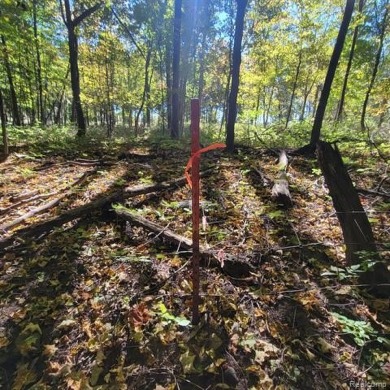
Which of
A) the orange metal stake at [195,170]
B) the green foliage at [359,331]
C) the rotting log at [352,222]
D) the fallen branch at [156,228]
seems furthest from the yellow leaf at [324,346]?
the fallen branch at [156,228]

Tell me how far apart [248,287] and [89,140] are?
9.89m

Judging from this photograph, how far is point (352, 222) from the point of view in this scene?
2.76 m

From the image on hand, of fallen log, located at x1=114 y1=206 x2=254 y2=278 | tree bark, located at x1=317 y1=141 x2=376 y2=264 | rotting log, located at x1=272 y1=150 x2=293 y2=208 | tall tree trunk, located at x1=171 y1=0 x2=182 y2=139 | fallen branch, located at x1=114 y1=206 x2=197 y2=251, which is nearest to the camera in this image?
tree bark, located at x1=317 y1=141 x2=376 y2=264

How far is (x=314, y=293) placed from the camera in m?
2.61

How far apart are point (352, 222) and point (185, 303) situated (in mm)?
1943

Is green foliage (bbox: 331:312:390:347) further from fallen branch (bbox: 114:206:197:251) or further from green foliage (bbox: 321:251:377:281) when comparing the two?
fallen branch (bbox: 114:206:197:251)

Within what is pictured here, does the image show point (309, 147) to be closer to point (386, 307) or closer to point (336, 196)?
point (336, 196)

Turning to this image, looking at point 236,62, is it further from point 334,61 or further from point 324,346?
point 324,346

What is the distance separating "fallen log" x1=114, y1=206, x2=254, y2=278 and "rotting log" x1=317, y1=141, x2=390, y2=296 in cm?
108

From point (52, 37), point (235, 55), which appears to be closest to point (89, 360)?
point (235, 55)

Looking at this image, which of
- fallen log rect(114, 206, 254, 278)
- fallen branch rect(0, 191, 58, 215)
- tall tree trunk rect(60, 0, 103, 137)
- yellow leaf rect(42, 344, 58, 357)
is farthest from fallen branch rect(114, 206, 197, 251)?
tall tree trunk rect(60, 0, 103, 137)

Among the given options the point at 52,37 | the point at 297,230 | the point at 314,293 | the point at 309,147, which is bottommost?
the point at 314,293

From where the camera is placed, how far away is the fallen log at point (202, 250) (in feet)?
9.34

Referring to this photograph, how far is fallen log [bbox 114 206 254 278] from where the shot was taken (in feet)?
9.34
